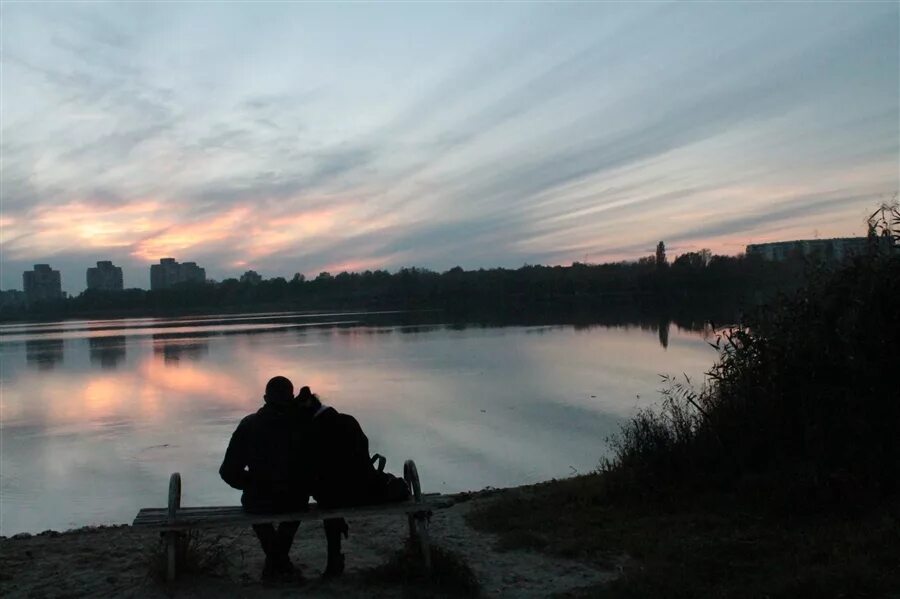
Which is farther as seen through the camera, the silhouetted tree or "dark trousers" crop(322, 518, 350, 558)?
the silhouetted tree

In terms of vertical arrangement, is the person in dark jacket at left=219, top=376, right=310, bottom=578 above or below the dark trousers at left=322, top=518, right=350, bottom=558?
above

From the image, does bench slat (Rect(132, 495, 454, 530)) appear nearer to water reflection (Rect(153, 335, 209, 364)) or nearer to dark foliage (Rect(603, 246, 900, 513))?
dark foliage (Rect(603, 246, 900, 513))

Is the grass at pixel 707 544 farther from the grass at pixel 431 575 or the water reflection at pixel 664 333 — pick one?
the water reflection at pixel 664 333

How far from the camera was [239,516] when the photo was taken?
172 inches

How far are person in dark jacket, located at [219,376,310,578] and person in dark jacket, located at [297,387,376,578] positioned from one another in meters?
0.07

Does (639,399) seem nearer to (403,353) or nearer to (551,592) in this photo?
(551,592)

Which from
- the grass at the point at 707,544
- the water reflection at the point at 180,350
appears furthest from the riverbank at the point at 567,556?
the water reflection at the point at 180,350

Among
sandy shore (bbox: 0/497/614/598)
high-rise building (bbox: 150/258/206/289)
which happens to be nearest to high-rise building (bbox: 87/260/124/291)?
high-rise building (bbox: 150/258/206/289)

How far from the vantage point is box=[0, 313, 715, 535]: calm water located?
9.73m

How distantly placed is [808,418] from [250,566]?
4244 millimetres

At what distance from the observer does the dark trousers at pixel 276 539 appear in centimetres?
458

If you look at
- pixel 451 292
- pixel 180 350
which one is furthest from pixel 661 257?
pixel 180 350

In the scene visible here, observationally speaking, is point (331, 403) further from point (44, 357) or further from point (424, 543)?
point (44, 357)

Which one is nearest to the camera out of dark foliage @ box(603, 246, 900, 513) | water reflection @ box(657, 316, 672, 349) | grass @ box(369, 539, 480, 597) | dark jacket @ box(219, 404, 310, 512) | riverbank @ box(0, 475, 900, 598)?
riverbank @ box(0, 475, 900, 598)
